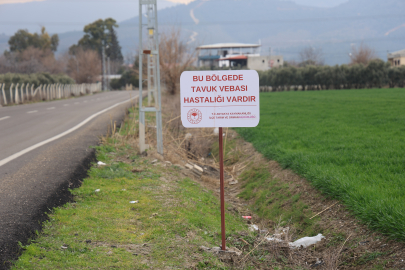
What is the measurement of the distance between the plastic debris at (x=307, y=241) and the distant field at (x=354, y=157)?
0.66m

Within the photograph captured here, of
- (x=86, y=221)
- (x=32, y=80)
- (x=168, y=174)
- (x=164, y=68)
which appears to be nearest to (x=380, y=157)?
(x=168, y=174)

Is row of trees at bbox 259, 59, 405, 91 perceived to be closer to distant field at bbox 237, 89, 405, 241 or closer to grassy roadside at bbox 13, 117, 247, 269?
distant field at bbox 237, 89, 405, 241

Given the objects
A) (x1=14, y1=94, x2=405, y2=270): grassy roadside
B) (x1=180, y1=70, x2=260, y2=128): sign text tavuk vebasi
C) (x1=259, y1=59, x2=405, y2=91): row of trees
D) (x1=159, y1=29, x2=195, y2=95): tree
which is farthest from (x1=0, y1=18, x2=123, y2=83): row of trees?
(x1=180, y1=70, x2=260, y2=128): sign text tavuk vebasi

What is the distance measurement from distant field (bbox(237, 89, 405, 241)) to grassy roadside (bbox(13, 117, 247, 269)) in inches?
74.0

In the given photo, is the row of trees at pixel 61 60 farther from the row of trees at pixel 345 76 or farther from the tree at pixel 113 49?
the row of trees at pixel 345 76

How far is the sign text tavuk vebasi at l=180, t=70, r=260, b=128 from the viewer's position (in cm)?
466

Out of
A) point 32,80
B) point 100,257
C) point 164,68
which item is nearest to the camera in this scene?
point 100,257

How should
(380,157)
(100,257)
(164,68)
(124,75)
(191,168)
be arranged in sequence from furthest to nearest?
(124,75) < (164,68) < (191,168) < (380,157) < (100,257)

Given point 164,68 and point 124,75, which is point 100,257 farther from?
point 124,75

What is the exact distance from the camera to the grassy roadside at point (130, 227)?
4125mm

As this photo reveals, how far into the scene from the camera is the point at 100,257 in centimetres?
416

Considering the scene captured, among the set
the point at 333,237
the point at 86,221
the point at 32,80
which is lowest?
the point at 333,237

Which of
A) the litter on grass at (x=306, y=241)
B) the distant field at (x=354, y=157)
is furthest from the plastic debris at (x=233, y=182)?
the litter on grass at (x=306, y=241)

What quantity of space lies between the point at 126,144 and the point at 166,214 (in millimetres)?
5514
